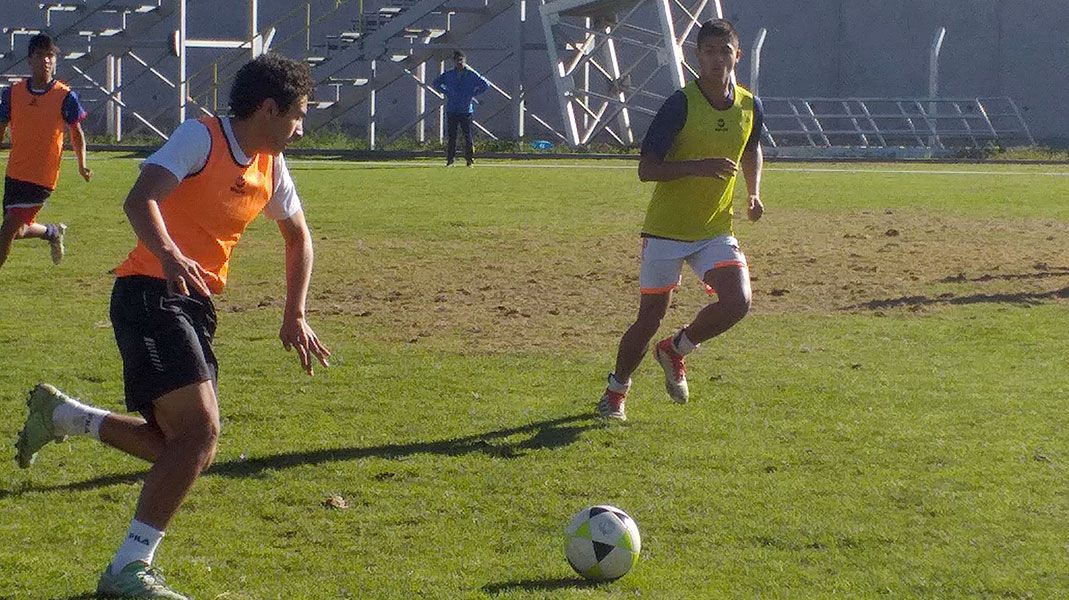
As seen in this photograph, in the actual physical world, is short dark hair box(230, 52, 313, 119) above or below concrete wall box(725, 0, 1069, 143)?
above

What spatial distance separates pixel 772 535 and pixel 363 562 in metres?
1.50

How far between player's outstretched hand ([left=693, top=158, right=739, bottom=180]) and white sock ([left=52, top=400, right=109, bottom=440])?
9.95 feet

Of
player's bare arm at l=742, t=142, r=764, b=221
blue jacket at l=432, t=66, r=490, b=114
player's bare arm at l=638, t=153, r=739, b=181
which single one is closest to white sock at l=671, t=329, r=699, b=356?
player's bare arm at l=742, t=142, r=764, b=221

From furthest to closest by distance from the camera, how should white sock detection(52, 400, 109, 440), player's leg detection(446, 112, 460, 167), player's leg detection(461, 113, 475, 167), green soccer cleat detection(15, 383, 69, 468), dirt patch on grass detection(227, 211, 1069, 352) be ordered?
player's leg detection(446, 112, 460, 167) < player's leg detection(461, 113, 475, 167) < dirt patch on grass detection(227, 211, 1069, 352) < green soccer cleat detection(15, 383, 69, 468) < white sock detection(52, 400, 109, 440)

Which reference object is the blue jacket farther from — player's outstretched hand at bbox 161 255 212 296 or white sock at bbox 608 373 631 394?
player's outstretched hand at bbox 161 255 212 296

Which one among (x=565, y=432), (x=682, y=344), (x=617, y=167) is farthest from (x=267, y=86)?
(x=617, y=167)

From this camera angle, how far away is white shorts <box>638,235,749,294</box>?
26.1ft

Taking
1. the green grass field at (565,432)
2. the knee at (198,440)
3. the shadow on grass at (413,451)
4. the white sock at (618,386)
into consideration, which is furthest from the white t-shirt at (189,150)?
the white sock at (618,386)

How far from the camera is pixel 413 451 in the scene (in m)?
7.31

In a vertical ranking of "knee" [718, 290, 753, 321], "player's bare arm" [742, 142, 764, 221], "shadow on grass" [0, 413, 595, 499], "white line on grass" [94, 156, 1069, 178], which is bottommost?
"white line on grass" [94, 156, 1069, 178]

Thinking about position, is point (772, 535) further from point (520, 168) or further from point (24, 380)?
point (520, 168)

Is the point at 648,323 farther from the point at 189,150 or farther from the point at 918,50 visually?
the point at 918,50

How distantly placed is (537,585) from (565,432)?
2445 mm

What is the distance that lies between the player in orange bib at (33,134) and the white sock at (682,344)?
21.2 feet
